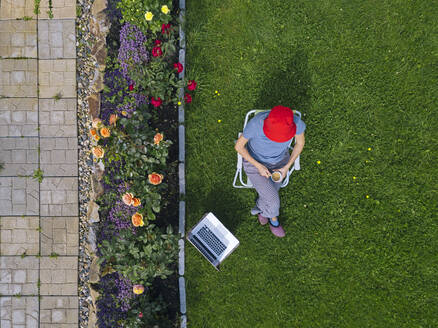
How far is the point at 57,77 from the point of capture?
13.4 feet

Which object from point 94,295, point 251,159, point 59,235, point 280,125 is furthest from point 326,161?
point 59,235

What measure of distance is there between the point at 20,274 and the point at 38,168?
1.45m

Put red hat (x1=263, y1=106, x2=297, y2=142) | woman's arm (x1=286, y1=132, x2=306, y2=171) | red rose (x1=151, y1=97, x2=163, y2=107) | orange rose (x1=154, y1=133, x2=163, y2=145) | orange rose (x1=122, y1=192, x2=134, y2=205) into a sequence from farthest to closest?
red rose (x1=151, y1=97, x2=163, y2=107)
woman's arm (x1=286, y1=132, x2=306, y2=171)
orange rose (x1=154, y1=133, x2=163, y2=145)
orange rose (x1=122, y1=192, x2=134, y2=205)
red hat (x1=263, y1=106, x2=297, y2=142)

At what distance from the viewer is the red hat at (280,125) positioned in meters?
2.81

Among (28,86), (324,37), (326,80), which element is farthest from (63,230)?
(324,37)

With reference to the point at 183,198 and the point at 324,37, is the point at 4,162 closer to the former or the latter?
the point at 183,198

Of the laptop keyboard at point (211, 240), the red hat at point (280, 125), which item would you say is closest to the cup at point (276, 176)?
the red hat at point (280, 125)

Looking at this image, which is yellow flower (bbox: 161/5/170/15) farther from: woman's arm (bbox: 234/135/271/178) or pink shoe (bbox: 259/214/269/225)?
pink shoe (bbox: 259/214/269/225)

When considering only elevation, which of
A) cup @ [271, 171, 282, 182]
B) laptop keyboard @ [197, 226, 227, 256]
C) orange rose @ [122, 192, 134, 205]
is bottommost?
laptop keyboard @ [197, 226, 227, 256]

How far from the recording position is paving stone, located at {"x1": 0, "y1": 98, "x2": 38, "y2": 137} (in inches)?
162

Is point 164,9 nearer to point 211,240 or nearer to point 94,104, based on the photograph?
point 94,104

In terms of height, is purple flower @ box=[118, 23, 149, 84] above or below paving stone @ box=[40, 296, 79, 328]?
above

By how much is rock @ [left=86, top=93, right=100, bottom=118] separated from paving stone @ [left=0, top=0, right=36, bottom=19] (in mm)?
1452

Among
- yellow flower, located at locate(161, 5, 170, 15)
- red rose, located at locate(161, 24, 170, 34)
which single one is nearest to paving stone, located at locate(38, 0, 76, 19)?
red rose, located at locate(161, 24, 170, 34)
